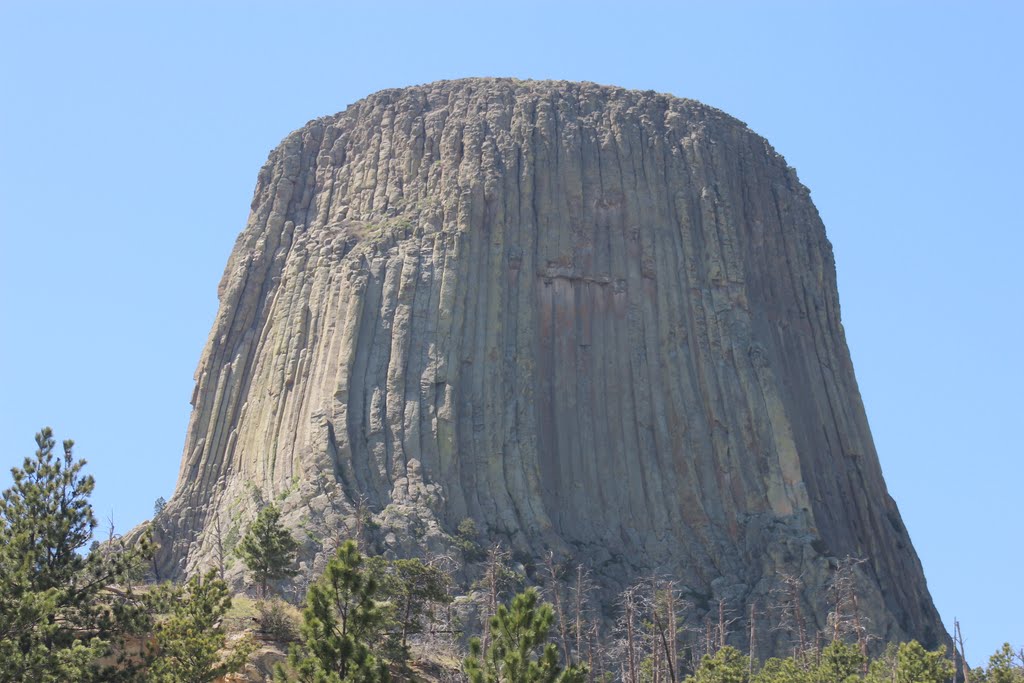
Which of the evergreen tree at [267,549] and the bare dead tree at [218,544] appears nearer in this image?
the evergreen tree at [267,549]

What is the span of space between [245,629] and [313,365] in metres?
28.9

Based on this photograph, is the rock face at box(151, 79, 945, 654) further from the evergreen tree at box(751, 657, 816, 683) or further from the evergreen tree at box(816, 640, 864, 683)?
the evergreen tree at box(816, 640, 864, 683)

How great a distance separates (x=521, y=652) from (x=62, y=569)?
9.54 meters

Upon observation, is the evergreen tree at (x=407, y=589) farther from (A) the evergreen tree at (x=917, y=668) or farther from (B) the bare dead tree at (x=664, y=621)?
(A) the evergreen tree at (x=917, y=668)

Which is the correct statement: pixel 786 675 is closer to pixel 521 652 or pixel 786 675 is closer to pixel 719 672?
pixel 719 672

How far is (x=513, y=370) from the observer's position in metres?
76.1

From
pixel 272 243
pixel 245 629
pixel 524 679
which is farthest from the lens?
pixel 272 243

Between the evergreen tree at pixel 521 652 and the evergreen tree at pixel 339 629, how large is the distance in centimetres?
216

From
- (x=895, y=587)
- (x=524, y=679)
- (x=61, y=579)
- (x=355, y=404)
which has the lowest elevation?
(x=524, y=679)

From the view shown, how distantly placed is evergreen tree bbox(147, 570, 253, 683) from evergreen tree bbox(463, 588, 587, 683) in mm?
5845

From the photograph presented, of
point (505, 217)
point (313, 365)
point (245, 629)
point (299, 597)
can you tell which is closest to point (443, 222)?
point (505, 217)

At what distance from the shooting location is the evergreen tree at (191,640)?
35.9 m

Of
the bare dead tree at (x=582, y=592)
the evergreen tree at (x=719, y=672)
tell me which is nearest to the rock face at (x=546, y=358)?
the bare dead tree at (x=582, y=592)

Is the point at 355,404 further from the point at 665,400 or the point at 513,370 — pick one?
the point at 665,400
